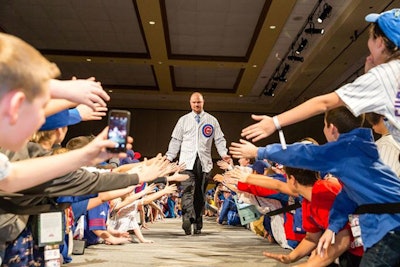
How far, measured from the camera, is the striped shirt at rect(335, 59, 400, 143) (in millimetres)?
1649

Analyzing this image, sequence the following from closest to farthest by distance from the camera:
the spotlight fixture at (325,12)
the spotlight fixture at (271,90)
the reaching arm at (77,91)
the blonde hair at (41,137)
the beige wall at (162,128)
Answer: the reaching arm at (77,91) → the blonde hair at (41,137) → the spotlight fixture at (325,12) → the spotlight fixture at (271,90) → the beige wall at (162,128)

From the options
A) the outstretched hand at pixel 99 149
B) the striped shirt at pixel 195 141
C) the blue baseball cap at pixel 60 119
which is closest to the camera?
the outstretched hand at pixel 99 149

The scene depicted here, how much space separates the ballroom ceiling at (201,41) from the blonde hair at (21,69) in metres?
7.35

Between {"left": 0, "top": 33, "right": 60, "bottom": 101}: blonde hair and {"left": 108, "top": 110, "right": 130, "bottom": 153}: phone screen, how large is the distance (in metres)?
0.23

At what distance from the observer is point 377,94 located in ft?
5.42

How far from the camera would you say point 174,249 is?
374cm

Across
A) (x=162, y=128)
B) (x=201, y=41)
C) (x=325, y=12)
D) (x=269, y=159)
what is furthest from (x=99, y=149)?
(x=162, y=128)

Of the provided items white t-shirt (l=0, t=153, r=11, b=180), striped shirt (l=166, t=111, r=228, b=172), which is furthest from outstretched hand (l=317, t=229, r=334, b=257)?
striped shirt (l=166, t=111, r=228, b=172)

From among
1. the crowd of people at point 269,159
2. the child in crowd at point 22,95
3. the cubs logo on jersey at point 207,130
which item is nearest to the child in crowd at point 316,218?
the crowd of people at point 269,159

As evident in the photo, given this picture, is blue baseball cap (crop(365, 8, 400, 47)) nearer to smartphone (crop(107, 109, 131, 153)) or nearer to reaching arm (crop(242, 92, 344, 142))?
reaching arm (crop(242, 92, 344, 142))

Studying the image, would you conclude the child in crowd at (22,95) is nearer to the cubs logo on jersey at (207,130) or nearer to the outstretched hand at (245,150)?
the outstretched hand at (245,150)

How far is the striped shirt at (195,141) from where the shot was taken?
576 centimetres

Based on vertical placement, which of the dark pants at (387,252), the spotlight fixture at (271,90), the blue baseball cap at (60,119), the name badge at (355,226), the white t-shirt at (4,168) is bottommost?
the dark pants at (387,252)

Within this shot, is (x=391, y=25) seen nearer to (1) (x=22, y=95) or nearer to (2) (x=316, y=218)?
(2) (x=316, y=218)
